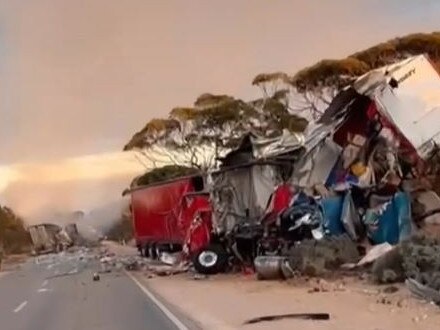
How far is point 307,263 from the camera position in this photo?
26.2m

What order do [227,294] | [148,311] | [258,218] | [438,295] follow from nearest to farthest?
1. [438,295]
2. [148,311]
3. [227,294]
4. [258,218]

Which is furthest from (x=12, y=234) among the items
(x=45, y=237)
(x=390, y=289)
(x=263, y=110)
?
(x=390, y=289)

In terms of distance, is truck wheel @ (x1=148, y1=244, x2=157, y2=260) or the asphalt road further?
truck wheel @ (x1=148, y1=244, x2=157, y2=260)

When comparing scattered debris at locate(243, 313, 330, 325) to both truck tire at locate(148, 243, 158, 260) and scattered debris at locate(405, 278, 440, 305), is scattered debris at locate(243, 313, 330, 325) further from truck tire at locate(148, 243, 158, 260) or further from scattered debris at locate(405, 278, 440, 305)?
truck tire at locate(148, 243, 158, 260)

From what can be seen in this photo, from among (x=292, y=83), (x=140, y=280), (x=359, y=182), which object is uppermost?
(x=292, y=83)

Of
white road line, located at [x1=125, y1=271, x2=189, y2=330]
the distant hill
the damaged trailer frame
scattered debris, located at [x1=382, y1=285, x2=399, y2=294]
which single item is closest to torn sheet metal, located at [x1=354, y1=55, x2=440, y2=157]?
the damaged trailer frame

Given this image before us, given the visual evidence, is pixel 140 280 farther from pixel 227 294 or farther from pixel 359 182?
pixel 227 294

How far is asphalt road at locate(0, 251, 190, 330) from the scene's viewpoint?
1877 cm

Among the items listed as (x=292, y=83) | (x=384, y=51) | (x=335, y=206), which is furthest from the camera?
(x=292, y=83)

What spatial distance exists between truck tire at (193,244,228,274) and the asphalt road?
2.32 metres

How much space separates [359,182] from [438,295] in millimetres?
13391

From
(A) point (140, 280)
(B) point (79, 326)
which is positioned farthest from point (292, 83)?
(B) point (79, 326)

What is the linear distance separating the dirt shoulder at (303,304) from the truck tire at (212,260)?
358 centimetres

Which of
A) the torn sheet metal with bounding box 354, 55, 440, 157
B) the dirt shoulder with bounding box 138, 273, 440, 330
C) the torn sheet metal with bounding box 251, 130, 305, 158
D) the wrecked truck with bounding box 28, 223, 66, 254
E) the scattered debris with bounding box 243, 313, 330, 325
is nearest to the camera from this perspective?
the dirt shoulder with bounding box 138, 273, 440, 330
